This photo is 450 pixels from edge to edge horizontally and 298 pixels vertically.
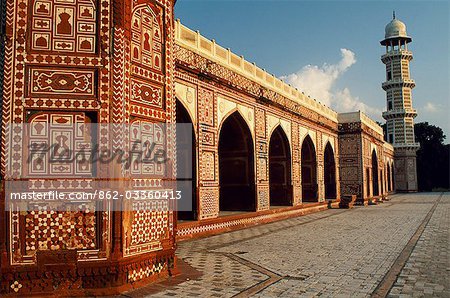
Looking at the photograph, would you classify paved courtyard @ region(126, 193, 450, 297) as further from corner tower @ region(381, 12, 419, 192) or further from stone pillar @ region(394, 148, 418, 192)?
stone pillar @ region(394, 148, 418, 192)

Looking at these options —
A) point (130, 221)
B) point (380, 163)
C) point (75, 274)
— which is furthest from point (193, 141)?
point (380, 163)

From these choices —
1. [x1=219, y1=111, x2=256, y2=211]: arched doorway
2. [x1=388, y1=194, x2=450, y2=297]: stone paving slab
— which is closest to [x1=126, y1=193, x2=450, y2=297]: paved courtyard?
[x1=388, y1=194, x2=450, y2=297]: stone paving slab

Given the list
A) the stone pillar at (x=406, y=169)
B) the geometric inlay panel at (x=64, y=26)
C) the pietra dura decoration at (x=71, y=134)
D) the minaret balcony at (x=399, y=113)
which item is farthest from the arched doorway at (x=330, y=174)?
the stone pillar at (x=406, y=169)

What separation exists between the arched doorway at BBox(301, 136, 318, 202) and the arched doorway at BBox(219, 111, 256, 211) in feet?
24.5

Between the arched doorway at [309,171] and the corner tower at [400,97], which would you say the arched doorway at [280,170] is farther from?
the corner tower at [400,97]

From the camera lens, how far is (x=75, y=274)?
556 cm

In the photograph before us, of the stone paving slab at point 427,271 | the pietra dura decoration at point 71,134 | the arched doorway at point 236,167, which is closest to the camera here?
the pietra dura decoration at point 71,134

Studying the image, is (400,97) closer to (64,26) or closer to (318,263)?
(318,263)

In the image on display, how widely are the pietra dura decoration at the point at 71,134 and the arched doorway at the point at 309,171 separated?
16650 mm

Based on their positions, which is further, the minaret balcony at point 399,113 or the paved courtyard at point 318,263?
the minaret balcony at point 399,113

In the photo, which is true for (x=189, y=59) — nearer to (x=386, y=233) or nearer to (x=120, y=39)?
(x=120, y=39)

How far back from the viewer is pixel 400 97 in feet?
145

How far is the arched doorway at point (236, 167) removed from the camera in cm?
1516

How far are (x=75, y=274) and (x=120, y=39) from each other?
3.52 meters
